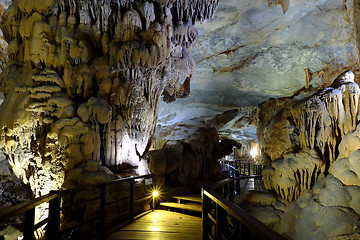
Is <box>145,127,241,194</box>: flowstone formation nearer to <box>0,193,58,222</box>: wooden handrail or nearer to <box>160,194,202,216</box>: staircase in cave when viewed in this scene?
<box>160,194,202,216</box>: staircase in cave

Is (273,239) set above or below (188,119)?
below

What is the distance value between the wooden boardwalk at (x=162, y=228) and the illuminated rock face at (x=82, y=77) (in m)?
2.90

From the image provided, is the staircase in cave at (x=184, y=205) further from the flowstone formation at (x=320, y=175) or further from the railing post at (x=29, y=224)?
the railing post at (x=29, y=224)

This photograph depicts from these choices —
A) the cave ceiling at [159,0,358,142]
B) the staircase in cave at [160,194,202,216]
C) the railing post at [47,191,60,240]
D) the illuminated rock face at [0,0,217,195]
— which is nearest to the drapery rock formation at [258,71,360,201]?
the cave ceiling at [159,0,358,142]

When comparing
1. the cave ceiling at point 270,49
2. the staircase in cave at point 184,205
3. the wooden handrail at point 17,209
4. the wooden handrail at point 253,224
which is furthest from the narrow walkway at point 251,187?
the wooden handrail at point 17,209

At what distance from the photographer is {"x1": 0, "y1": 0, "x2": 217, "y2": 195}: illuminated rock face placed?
662cm

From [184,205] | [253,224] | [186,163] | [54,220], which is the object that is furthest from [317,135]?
→ [54,220]

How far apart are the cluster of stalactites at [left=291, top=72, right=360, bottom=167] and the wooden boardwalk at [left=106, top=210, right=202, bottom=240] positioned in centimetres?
327

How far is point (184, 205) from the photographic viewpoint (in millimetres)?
5883

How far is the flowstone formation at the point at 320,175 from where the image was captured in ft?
12.8

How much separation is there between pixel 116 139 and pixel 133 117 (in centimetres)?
88

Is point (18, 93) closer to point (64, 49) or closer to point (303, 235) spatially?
point (64, 49)

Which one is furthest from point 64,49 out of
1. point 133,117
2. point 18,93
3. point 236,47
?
point 236,47

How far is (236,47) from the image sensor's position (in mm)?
9305
